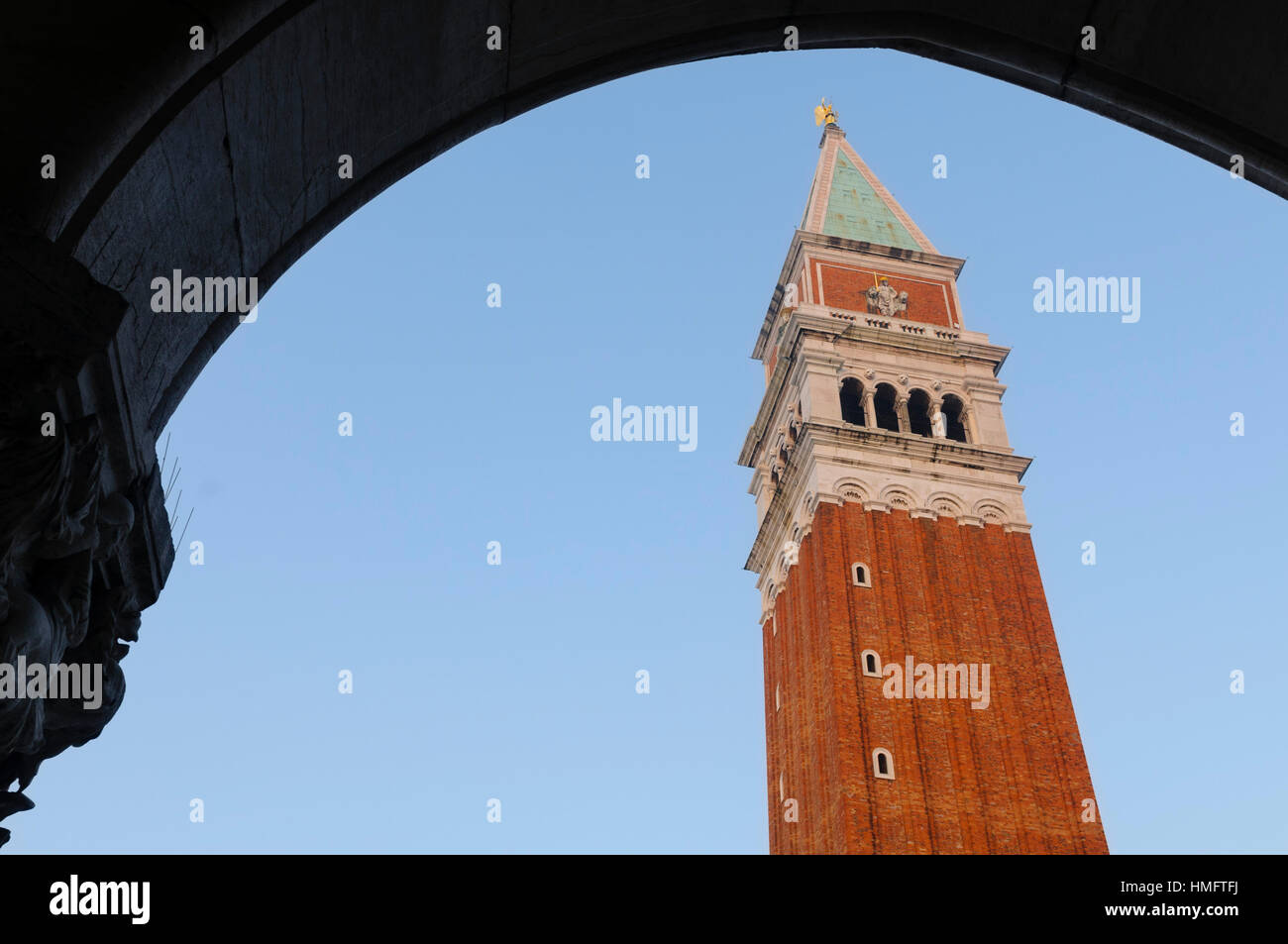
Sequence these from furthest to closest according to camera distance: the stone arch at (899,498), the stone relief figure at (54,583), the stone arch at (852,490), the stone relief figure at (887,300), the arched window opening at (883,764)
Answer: the stone relief figure at (887,300), the stone arch at (899,498), the stone arch at (852,490), the arched window opening at (883,764), the stone relief figure at (54,583)

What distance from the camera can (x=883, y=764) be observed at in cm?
3400

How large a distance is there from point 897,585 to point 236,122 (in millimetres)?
35862

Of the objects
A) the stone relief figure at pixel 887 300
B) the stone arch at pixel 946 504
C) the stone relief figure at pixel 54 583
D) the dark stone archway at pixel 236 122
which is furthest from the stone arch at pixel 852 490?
the stone relief figure at pixel 54 583

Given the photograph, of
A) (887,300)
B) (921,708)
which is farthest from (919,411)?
(921,708)

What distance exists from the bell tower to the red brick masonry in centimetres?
6

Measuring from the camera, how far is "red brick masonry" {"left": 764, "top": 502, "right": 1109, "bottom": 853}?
110ft

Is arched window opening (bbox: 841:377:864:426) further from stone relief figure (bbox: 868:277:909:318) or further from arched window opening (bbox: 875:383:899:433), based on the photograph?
stone relief figure (bbox: 868:277:909:318)

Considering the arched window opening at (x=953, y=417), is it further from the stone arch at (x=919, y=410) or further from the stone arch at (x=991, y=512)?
the stone arch at (x=991, y=512)

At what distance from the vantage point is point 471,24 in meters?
4.32

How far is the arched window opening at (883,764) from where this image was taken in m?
33.8

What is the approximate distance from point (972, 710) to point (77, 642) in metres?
35.0

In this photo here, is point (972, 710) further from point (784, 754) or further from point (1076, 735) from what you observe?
point (784, 754)

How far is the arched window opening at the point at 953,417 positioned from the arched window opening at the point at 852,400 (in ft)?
9.47
